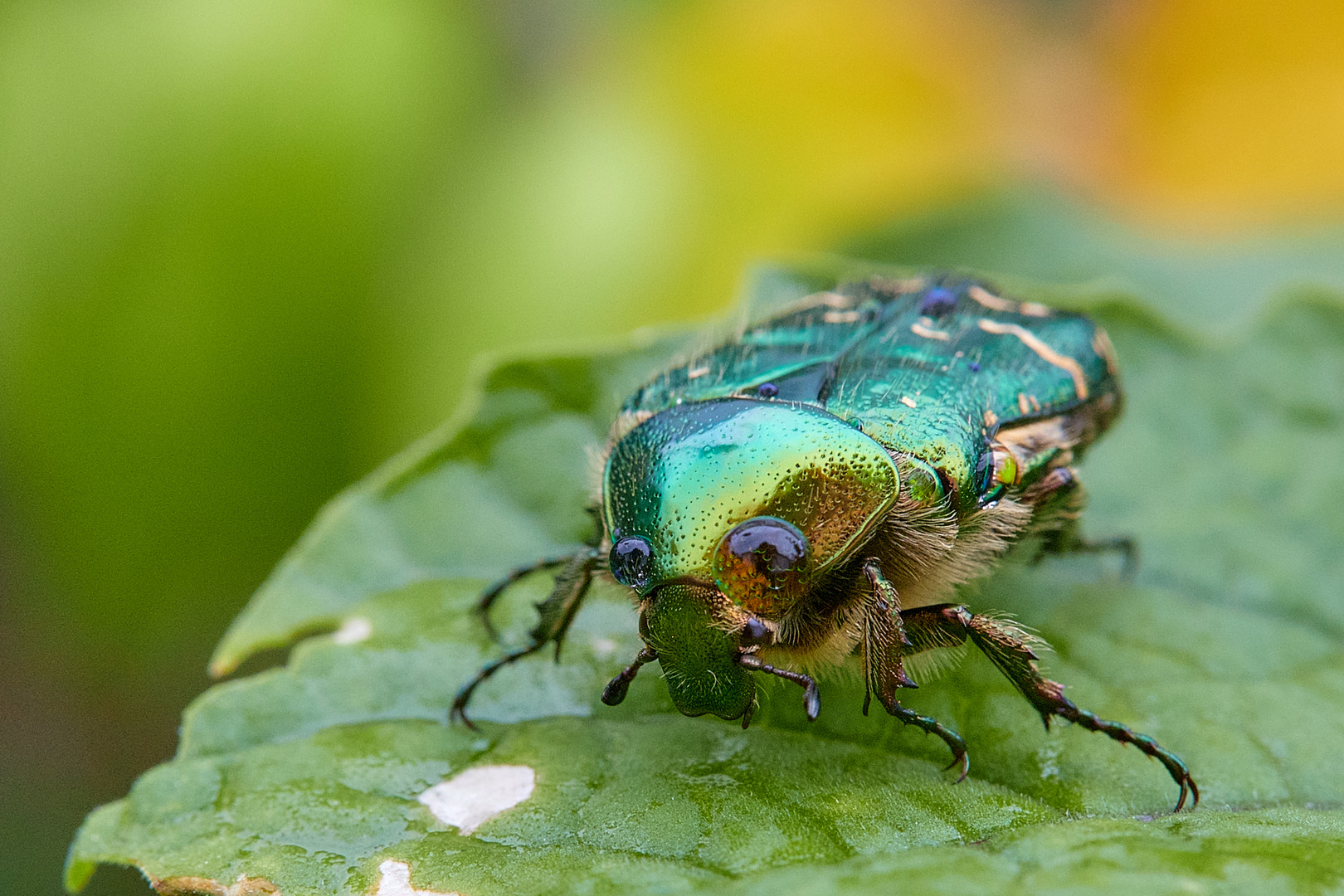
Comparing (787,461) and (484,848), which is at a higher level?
(787,461)

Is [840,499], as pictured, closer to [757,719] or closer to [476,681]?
[757,719]

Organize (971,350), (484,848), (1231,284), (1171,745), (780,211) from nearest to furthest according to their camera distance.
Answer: (484,848) → (1171,745) → (971,350) → (1231,284) → (780,211)

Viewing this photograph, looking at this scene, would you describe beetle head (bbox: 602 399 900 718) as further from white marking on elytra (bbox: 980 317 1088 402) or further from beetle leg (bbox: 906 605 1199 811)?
white marking on elytra (bbox: 980 317 1088 402)

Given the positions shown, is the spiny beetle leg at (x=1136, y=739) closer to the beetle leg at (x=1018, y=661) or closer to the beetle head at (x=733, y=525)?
the beetle leg at (x=1018, y=661)

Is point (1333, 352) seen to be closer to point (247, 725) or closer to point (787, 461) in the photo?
point (787, 461)

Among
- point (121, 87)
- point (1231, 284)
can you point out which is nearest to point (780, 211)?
point (1231, 284)

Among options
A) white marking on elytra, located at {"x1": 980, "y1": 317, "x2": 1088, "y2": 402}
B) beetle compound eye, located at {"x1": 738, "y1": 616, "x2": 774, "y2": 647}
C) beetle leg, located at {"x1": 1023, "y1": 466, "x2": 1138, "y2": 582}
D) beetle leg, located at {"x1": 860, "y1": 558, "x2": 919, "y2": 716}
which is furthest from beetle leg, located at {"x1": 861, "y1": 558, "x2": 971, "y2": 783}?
white marking on elytra, located at {"x1": 980, "y1": 317, "x2": 1088, "y2": 402}

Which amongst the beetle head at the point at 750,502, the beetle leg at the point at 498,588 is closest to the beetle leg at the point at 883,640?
the beetle head at the point at 750,502
